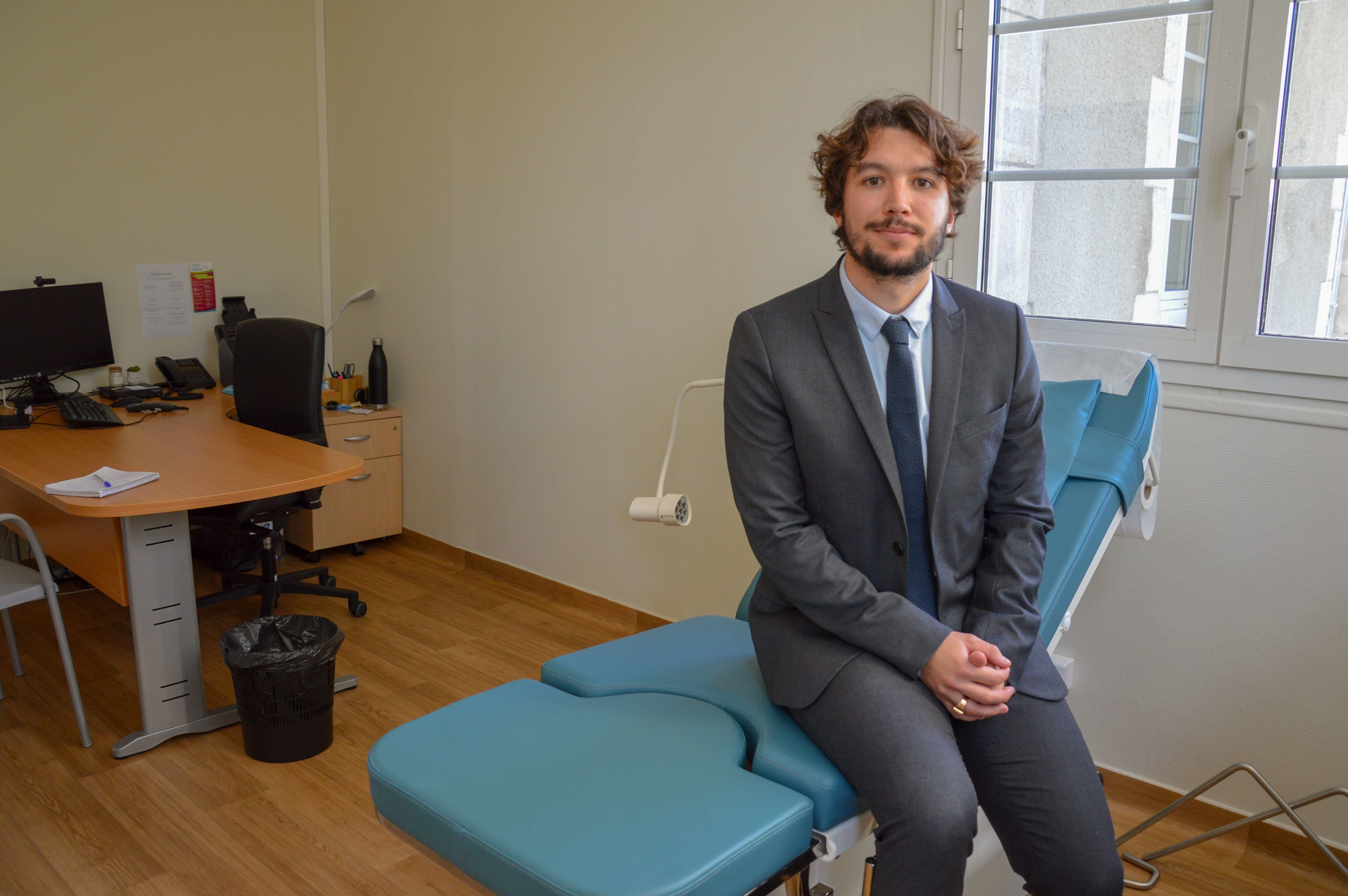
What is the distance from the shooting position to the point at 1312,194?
204 cm

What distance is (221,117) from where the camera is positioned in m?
4.07

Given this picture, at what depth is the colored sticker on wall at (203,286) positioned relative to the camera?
4.07 meters

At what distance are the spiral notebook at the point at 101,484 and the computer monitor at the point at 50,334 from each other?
1.07 m

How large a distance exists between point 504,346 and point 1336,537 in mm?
2641

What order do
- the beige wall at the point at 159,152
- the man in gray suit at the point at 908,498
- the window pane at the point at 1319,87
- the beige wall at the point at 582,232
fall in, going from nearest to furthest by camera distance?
the man in gray suit at the point at 908,498, the window pane at the point at 1319,87, the beige wall at the point at 582,232, the beige wall at the point at 159,152

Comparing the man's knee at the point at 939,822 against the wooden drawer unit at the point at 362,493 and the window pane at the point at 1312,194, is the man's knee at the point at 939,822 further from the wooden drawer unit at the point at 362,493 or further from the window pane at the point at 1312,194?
the wooden drawer unit at the point at 362,493

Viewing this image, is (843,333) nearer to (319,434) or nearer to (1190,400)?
(1190,400)

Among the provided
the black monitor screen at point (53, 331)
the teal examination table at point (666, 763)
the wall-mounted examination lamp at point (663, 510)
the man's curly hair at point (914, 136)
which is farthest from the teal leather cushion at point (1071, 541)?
the black monitor screen at point (53, 331)

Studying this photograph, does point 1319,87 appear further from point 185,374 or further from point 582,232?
point 185,374

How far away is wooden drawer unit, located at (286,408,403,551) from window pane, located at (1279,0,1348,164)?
315cm

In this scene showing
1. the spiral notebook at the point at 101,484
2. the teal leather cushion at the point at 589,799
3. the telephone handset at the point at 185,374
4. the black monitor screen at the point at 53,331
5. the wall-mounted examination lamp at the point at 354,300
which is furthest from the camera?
the wall-mounted examination lamp at the point at 354,300

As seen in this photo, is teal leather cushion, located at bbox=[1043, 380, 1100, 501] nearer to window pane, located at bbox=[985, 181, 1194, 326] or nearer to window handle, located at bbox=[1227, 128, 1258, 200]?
window pane, located at bbox=[985, 181, 1194, 326]

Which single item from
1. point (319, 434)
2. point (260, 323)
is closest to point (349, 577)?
point (319, 434)

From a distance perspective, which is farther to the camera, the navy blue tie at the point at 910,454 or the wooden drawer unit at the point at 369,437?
the wooden drawer unit at the point at 369,437
